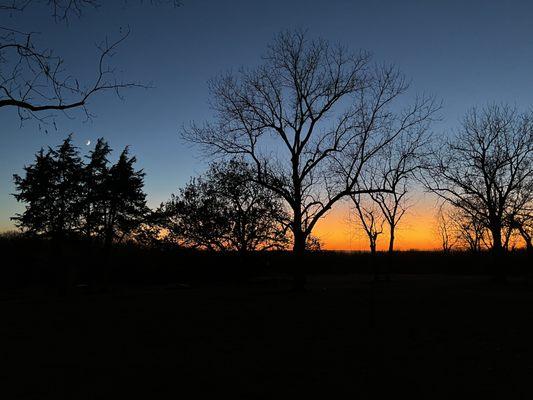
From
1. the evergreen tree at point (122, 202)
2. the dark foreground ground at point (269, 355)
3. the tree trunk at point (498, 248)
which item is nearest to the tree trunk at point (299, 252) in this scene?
the dark foreground ground at point (269, 355)

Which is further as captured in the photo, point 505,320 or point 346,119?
point 346,119

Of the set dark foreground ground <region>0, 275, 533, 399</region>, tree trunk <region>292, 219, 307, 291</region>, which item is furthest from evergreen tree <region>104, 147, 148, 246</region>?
dark foreground ground <region>0, 275, 533, 399</region>

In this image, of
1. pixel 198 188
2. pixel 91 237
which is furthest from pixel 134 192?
pixel 198 188

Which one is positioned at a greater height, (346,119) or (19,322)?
(346,119)

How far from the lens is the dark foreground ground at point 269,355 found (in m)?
7.00

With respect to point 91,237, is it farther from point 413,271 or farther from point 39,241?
point 413,271

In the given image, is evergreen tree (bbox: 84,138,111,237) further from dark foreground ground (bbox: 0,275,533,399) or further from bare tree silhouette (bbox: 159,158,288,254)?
dark foreground ground (bbox: 0,275,533,399)

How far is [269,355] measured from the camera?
937 centimetres

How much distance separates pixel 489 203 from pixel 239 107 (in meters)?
22.3

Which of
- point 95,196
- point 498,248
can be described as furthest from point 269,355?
point 95,196

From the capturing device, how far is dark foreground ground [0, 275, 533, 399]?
7000 mm

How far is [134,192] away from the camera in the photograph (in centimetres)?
5388

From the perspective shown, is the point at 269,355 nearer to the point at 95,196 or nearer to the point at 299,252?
the point at 299,252

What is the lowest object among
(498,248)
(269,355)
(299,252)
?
(269,355)
